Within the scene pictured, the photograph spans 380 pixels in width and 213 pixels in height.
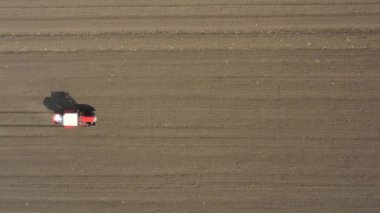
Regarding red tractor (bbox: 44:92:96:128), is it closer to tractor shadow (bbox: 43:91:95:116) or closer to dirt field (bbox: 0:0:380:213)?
tractor shadow (bbox: 43:91:95:116)

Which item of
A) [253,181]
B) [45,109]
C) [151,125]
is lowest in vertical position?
[253,181]

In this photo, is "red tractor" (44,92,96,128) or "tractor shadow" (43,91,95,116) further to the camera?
"tractor shadow" (43,91,95,116)

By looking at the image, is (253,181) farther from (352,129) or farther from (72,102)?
(72,102)

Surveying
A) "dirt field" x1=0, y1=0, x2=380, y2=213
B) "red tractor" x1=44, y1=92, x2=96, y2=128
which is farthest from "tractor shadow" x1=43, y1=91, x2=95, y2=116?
"dirt field" x1=0, y1=0, x2=380, y2=213

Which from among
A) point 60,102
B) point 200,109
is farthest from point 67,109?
point 200,109

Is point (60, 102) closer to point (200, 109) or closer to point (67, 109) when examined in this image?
point (67, 109)

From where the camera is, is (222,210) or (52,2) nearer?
(222,210)

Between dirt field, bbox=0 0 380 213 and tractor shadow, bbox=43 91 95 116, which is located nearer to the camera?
dirt field, bbox=0 0 380 213

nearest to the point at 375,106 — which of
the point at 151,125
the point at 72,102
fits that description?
the point at 151,125

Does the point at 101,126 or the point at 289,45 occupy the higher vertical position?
the point at 289,45
